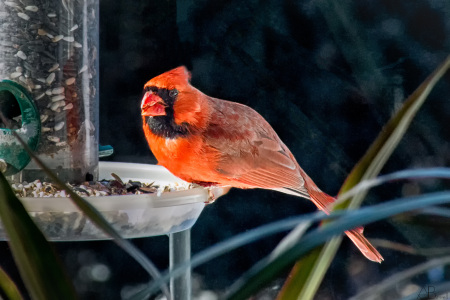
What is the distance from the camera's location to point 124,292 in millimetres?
1423

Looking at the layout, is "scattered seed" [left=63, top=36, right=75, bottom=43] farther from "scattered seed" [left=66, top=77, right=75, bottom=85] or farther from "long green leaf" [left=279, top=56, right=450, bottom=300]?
"long green leaf" [left=279, top=56, right=450, bottom=300]

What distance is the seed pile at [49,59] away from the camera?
77cm

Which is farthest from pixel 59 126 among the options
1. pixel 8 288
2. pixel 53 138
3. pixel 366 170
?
pixel 366 170

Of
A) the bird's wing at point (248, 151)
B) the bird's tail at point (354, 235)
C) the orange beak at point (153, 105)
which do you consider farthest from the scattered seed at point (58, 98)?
the bird's tail at point (354, 235)

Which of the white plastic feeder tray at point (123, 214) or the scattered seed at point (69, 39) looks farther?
the scattered seed at point (69, 39)

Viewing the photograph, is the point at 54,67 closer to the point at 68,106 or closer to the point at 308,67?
the point at 68,106

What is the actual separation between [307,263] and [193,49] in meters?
0.99

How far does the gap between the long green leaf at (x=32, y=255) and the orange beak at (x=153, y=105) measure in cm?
49

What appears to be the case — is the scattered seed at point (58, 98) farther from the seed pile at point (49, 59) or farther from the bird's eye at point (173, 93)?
the bird's eye at point (173, 93)

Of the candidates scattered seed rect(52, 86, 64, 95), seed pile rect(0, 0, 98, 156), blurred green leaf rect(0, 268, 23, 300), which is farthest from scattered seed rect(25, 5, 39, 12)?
blurred green leaf rect(0, 268, 23, 300)

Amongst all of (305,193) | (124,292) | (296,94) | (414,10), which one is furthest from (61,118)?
(414,10)

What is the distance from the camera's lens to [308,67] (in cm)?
129

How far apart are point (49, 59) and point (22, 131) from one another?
106 millimetres

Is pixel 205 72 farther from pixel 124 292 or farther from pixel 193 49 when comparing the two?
pixel 124 292
